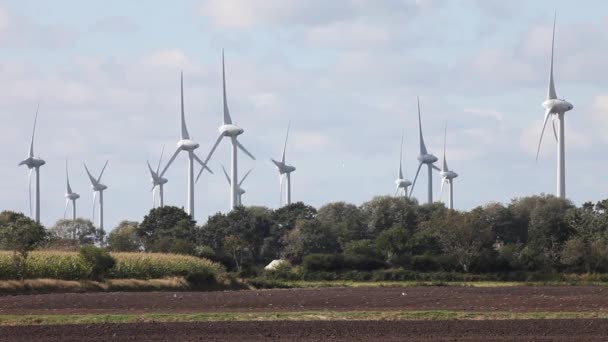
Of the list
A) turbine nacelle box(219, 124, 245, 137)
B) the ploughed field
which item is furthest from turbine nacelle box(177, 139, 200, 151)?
the ploughed field

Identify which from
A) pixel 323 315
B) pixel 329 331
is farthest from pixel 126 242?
pixel 329 331

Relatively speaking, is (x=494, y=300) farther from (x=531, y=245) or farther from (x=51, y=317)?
(x=531, y=245)

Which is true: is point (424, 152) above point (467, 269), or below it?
above

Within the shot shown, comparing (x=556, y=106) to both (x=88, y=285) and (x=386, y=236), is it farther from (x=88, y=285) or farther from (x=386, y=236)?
(x=88, y=285)

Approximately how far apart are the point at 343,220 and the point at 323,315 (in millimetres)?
121339

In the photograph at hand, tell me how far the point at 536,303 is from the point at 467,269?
56793 mm

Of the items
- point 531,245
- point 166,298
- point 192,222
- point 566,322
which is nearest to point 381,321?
point 566,322

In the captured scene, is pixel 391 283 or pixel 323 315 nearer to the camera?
pixel 323 315

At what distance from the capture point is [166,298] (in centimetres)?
6681

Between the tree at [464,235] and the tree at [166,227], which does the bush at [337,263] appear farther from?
the tree at [166,227]

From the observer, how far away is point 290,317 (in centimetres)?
5253

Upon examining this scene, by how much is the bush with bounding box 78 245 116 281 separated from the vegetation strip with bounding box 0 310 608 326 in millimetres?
30508

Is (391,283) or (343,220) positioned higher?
(343,220)

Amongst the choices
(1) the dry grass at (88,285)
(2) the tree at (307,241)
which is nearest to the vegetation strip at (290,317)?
(1) the dry grass at (88,285)
